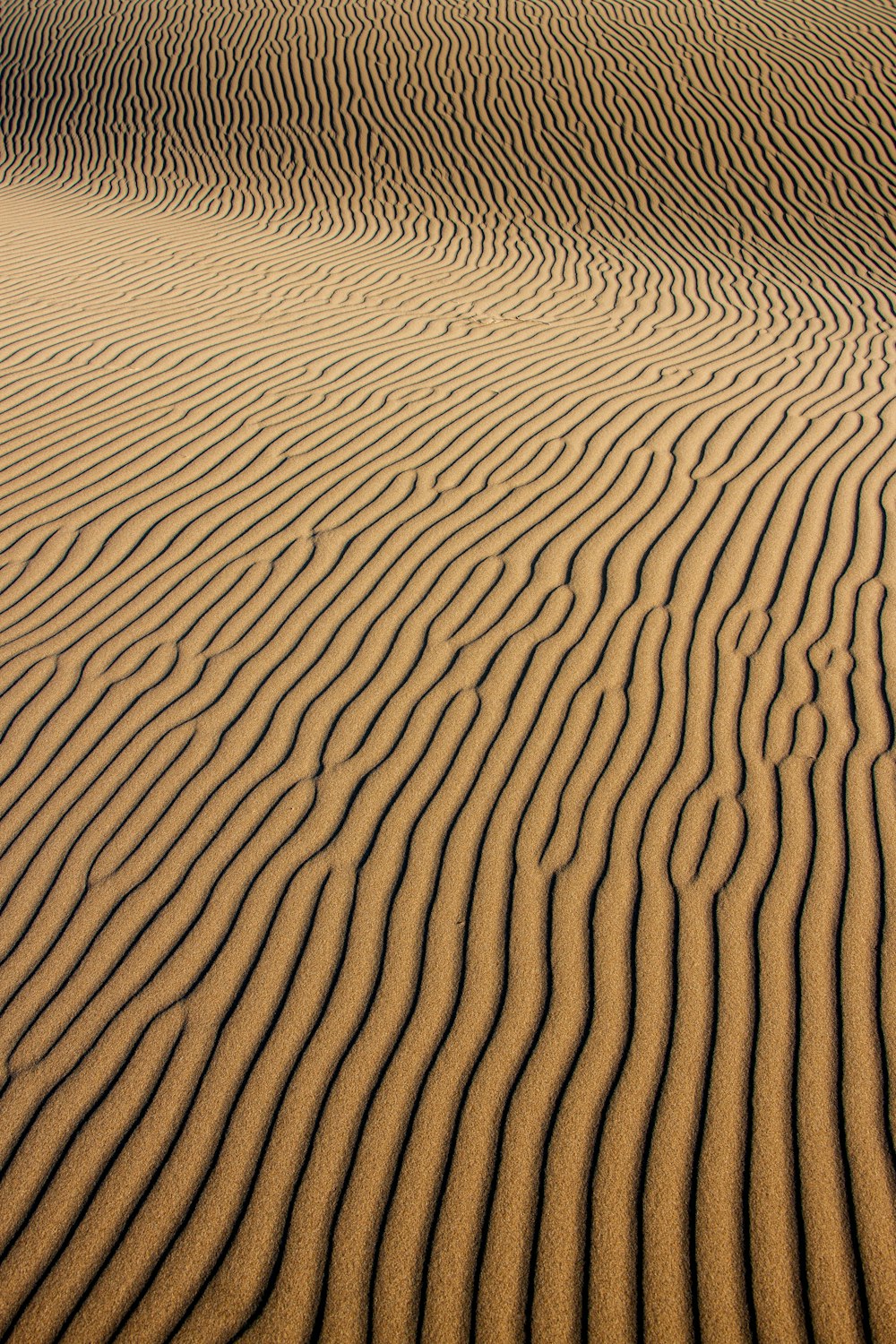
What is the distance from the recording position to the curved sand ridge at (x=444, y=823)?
2.28 m

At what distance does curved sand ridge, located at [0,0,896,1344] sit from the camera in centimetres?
228

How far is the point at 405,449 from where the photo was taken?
5270 mm

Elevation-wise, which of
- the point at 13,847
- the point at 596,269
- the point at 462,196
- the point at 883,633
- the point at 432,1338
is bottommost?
the point at 432,1338

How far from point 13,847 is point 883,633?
11.3 feet

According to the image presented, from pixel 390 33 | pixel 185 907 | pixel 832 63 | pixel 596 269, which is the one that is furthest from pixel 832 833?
pixel 390 33

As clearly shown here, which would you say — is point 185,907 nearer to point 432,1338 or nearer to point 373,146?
point 432,1338

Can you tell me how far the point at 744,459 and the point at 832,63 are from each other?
34.2ft

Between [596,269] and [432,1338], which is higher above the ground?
[596,269]

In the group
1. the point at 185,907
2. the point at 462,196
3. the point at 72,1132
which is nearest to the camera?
the point at 72,1132

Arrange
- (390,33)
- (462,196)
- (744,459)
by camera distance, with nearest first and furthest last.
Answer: (744,459), (462,196), (390,33)

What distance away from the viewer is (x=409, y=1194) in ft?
7.72

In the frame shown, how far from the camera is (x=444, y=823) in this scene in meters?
3.27

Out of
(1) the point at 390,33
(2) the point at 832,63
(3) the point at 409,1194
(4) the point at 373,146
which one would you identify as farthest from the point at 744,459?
(1) the point at 390,33

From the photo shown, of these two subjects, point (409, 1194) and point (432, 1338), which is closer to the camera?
point (432, 1338)
